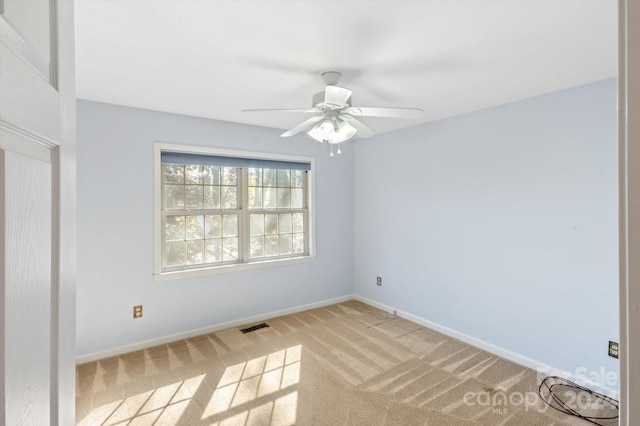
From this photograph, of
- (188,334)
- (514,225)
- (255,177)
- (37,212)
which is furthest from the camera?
(255,177)

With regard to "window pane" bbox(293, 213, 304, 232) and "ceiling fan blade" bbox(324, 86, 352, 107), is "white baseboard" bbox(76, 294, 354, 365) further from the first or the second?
"ceiling fan blade" bbox(324, 86, 352, 107)

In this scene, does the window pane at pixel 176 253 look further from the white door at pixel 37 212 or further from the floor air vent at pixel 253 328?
the white door at pixel 37 212

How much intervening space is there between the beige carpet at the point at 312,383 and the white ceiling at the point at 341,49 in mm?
2284

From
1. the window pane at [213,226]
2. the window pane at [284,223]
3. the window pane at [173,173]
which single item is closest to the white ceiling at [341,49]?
the window pane at [173,173]

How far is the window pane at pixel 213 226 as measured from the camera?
11.7ft

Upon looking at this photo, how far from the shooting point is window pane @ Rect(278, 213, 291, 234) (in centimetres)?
411

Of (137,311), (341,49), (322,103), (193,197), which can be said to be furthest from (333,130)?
(137,311)

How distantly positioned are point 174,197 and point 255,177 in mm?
934

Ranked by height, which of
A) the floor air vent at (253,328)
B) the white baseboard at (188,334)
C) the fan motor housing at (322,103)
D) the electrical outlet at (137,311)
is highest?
the fan motor housing at (322,103)

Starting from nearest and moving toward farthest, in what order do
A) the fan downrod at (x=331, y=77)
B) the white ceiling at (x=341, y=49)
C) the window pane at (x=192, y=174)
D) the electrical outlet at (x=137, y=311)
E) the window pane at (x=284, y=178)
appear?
the white ceiling at (x=341, y=49), the fan downrod at (x=331, y=77), the electrical outlet at (x=137, y=311), the window pane at (x=192, y=174), the window pane at (x=284, y=178)

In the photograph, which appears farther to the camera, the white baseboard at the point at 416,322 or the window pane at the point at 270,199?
the window pane at the point at 270,199

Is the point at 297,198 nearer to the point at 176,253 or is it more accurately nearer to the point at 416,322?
the point at 176,253

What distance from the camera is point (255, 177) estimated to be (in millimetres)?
3887

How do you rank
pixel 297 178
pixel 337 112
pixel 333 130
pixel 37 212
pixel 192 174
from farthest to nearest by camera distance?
1. pixel 297 178
2. pixel 192 174
3. pixel 333 130
4. pixel 337 112
5. pixel 37 212
